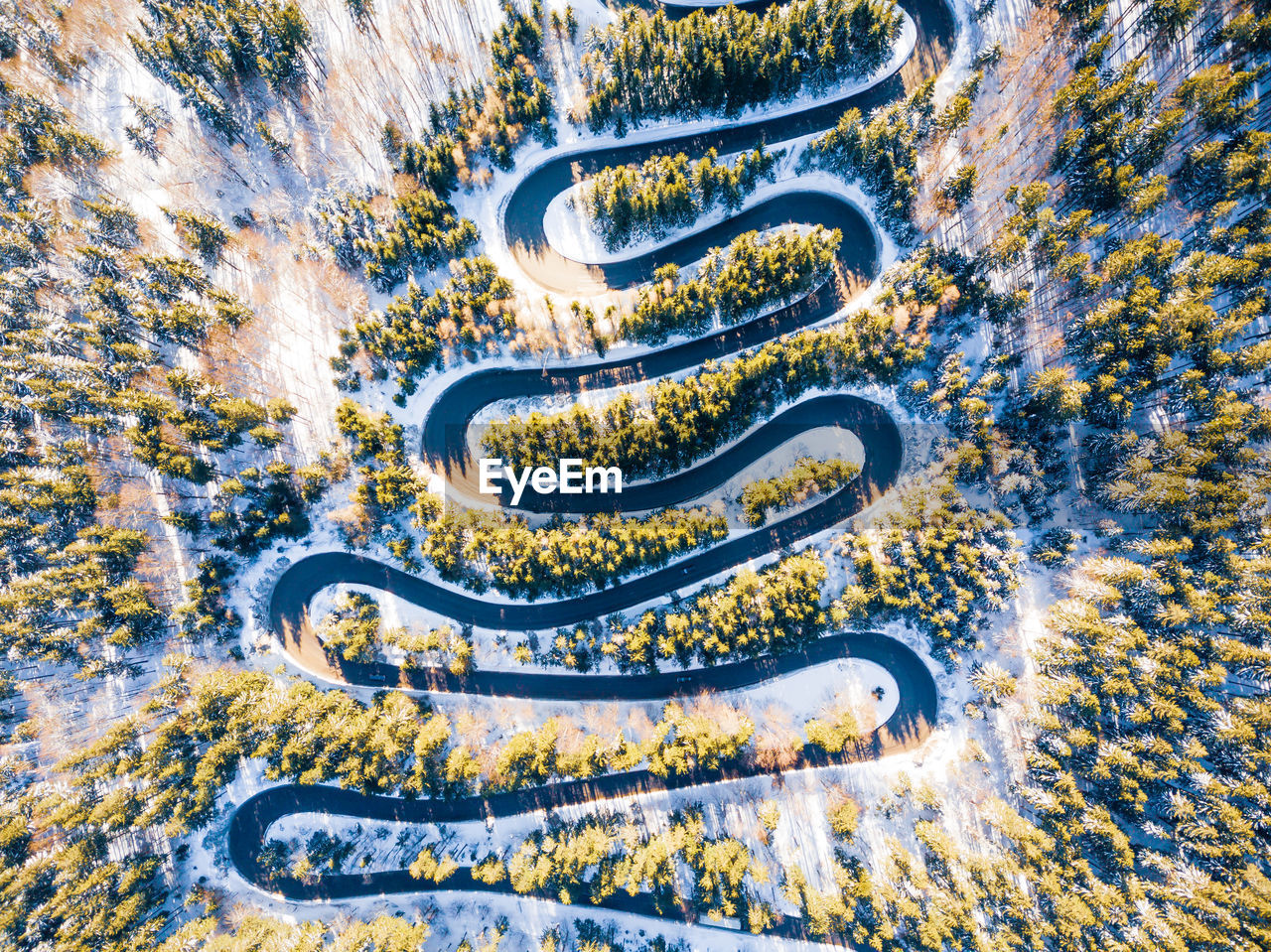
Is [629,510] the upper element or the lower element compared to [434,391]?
lower

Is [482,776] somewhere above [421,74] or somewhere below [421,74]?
below

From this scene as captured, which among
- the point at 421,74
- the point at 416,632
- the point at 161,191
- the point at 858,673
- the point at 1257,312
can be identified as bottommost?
the point at 858,673

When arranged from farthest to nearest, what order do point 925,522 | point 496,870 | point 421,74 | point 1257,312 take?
point 421,74 → point 925,522 → point 496,870 → point 1257,312

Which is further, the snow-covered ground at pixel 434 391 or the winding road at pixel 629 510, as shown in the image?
the winding road at pixel 629 510

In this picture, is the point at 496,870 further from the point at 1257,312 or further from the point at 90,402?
the point at 1257,312

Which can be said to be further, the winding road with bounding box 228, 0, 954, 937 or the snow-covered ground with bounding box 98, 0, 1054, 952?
the winding road with bounding box 228, 0, 954, 937

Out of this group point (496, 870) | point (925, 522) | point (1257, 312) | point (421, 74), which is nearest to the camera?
point (1257, 312)

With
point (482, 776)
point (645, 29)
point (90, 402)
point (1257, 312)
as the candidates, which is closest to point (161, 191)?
point (90, 402)

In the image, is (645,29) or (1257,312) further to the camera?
(645,29)
